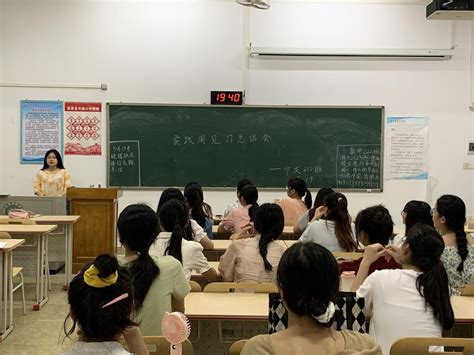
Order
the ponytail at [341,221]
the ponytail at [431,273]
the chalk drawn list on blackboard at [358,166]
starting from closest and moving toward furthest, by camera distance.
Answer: the ponytail at [431,273], the ponytail at [341,221], the chalk drawn list on blackboard at [358,166]

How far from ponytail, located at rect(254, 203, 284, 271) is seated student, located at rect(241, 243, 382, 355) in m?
1.82

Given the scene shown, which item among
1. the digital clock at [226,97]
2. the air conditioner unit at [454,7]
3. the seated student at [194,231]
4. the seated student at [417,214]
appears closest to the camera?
the seated student at [417,214]

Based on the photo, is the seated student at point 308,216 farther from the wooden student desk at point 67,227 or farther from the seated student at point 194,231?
the wooden student desk at point 67,227

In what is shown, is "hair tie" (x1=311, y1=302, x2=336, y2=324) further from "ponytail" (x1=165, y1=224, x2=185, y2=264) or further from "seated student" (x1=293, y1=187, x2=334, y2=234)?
"seated student" (x1=293, y1=187, x2=334, y2=234)

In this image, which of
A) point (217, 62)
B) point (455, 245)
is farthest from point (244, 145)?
point (455, 245)

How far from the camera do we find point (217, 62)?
27.6 ft

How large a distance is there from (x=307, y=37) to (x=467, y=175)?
3024 mm

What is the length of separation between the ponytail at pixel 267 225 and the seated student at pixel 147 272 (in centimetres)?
→ 88

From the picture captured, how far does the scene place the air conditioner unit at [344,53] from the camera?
834 cm

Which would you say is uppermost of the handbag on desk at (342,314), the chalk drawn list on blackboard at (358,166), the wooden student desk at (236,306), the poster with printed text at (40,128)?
the poster with printed text at (40,128)

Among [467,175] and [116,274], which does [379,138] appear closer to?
[467,175]

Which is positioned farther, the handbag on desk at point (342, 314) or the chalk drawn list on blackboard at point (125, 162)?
the chalk drawn list on blackboard at point (125, 162)

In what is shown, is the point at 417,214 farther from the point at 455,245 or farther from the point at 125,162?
the point at 125,162

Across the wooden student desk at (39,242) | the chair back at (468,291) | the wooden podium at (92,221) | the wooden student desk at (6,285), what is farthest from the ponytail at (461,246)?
the wooden podium at (92,221)
